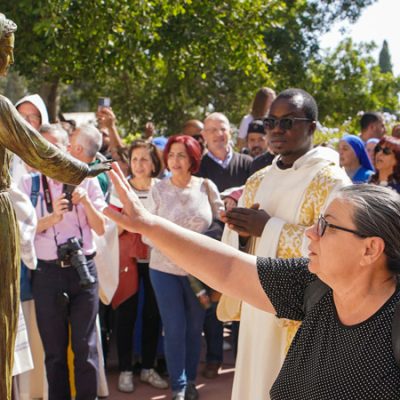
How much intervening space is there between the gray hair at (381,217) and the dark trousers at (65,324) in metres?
2.72

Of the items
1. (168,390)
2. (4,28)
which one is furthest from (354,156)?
(4,28)

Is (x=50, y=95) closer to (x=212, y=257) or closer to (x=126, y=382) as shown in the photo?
(x=126, y=382)

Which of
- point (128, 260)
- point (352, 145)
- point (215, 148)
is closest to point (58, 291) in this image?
point (128, 260)

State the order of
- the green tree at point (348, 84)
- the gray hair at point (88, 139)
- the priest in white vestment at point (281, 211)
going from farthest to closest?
the green tree at point (348, 84), the gray hair at point (88, 139), the priest in white vestment at point (281, 211)

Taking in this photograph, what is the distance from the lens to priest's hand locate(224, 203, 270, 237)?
356 centimetres

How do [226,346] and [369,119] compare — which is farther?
[369,119]

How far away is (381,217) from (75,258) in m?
2.64

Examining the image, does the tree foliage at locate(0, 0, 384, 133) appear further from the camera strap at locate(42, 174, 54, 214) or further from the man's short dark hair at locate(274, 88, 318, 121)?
the man's short dark hair at locate(274, 88, 318, 121)

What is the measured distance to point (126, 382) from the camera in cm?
566

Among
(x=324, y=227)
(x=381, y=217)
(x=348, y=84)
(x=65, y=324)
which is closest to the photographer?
(x=381, y=217)

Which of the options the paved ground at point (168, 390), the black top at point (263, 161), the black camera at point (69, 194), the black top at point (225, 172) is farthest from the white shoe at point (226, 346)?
the black camera at point (69, 194)

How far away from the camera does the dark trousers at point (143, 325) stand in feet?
18.9

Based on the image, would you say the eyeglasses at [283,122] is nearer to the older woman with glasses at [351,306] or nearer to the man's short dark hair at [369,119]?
the older woman with glasses at [351,306]

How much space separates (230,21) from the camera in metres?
12.1
